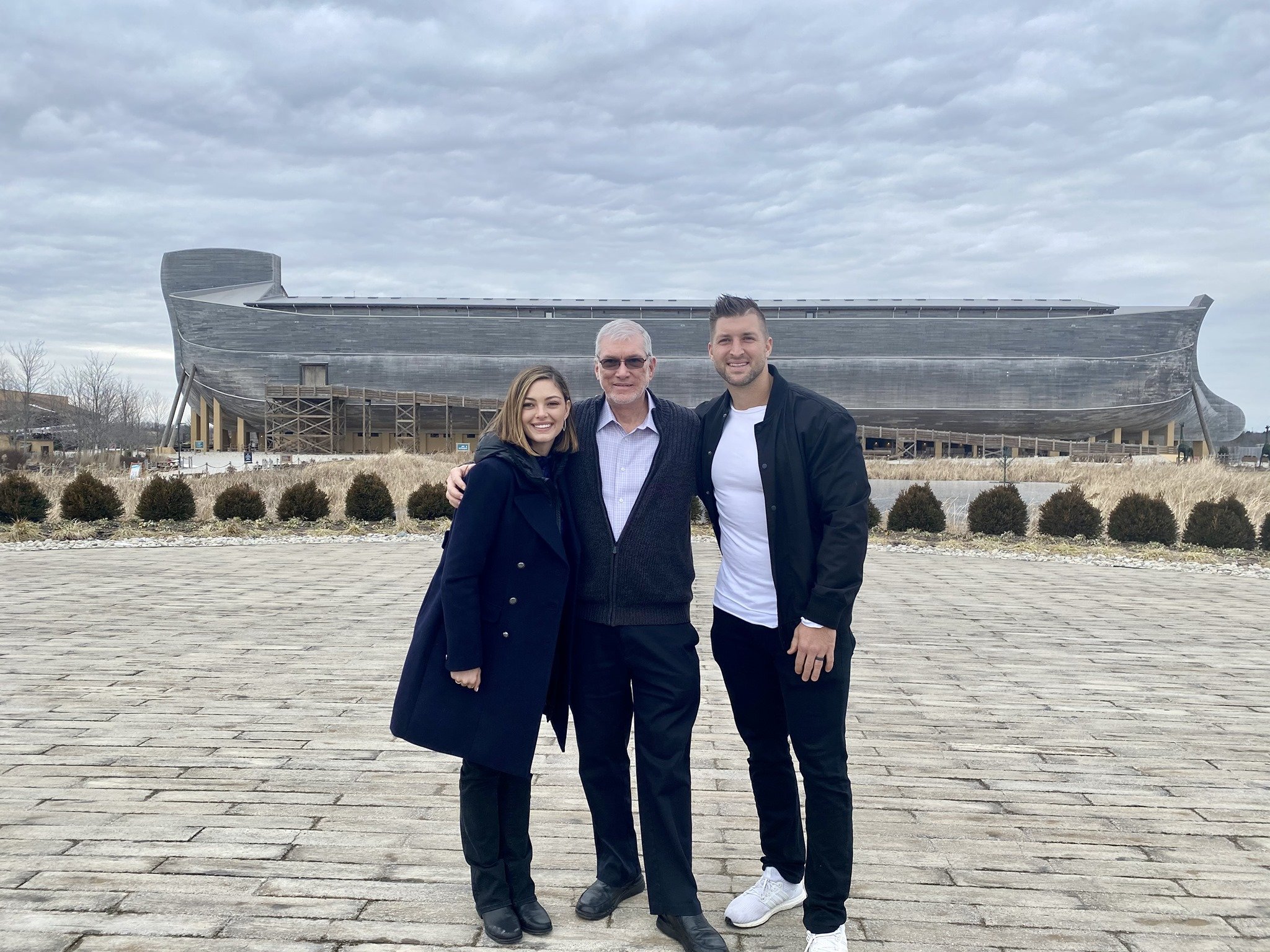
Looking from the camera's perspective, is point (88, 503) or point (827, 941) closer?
point (827, 941)

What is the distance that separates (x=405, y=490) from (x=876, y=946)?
71.8 feet

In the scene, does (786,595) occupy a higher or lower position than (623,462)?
lower

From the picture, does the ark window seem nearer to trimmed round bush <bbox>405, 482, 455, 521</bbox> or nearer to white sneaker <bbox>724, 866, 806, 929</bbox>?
trimmed round bush <bbox>405, 482, 455, 521</bbox>

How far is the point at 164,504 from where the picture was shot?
17.5m

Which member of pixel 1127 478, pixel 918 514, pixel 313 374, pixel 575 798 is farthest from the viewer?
pixel 313 374

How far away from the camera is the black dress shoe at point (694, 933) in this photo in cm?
293

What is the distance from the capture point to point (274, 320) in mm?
59344

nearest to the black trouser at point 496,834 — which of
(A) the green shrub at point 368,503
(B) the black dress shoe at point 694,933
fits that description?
(B) the black dress shoe at point 694,933

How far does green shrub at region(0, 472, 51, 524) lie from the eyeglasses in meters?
17.4

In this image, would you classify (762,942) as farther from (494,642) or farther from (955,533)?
(955,533)

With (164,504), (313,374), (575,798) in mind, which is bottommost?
(575,798)

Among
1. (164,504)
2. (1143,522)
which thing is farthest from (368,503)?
(1143,522)

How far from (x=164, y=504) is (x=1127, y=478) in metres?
21.8

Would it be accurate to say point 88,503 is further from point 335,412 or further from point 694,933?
point 335,412
